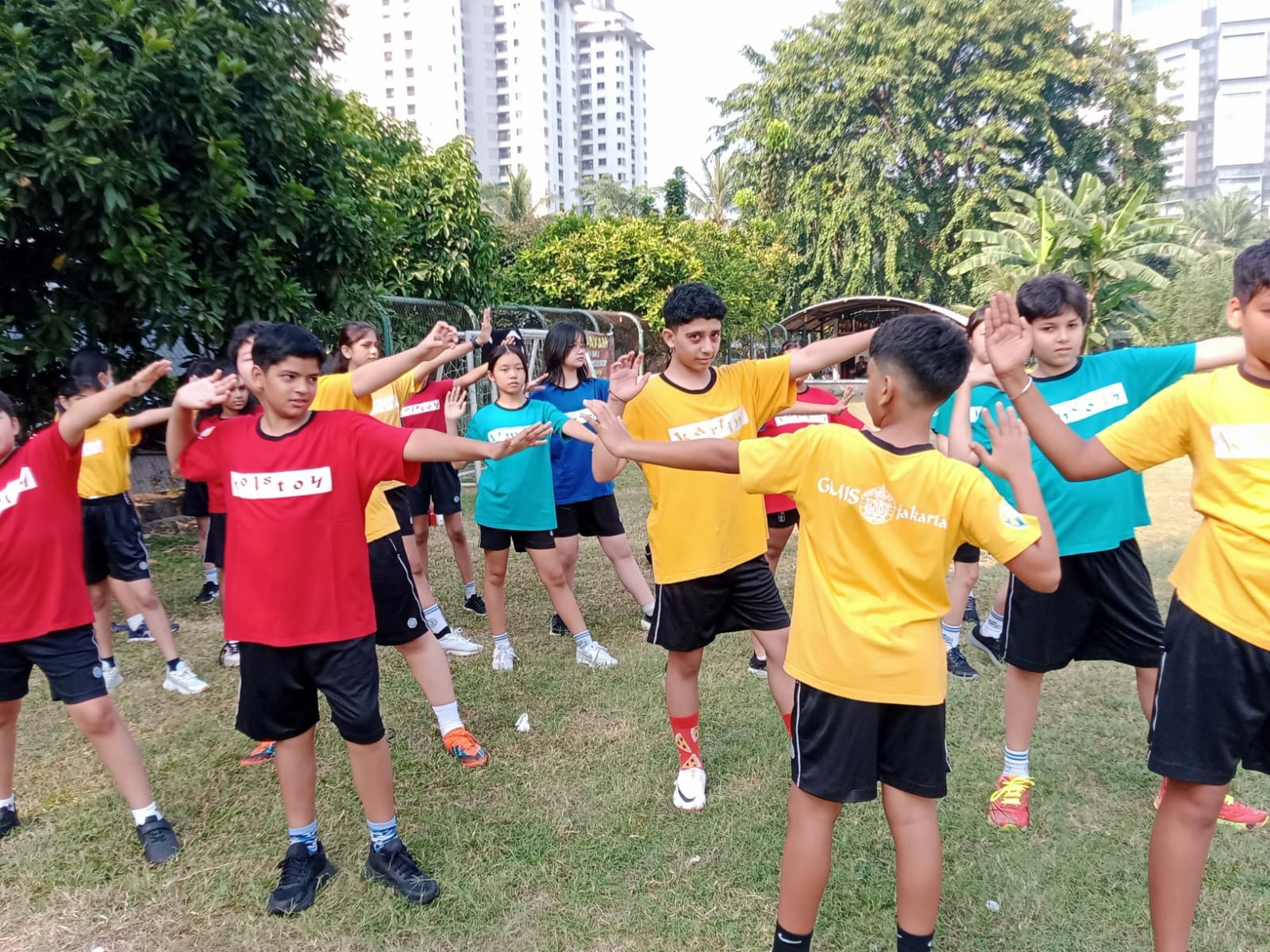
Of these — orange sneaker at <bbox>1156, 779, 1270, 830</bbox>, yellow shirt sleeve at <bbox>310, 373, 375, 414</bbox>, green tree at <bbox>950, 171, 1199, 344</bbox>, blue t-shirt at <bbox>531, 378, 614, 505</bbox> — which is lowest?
orange sneaker at <bbox>1156, 779, 1270, 830</bbox>

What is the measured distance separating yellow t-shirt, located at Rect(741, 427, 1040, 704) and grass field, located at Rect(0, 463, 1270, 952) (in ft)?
3.35

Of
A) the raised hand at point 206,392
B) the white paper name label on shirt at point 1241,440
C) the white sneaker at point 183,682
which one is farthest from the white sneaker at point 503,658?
the white paper name label on shirt at point 1241,440

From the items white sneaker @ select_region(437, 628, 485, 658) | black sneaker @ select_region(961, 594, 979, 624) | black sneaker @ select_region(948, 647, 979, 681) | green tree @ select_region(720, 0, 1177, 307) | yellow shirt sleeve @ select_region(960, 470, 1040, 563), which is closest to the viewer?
yellow shirt sleeve @ select_region(960, 470, 1040, 563)

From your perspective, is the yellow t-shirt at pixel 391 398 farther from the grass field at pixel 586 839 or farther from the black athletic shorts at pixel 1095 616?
the black athletic shorts at pixel 1095 616

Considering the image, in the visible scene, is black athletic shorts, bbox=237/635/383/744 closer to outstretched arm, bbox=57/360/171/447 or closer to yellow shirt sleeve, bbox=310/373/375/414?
outstretched arm, bbox=57/360/171/447

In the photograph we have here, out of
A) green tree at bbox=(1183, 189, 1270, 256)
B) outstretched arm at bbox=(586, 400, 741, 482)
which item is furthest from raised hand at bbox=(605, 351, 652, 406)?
green tree at bbox=(1183, 189, 1270, 256)

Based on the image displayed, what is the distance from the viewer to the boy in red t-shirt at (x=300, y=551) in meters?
A: 2.63

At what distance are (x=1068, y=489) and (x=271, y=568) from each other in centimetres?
283

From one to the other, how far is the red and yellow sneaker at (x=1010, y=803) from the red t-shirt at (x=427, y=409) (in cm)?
395

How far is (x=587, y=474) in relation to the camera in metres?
5.35

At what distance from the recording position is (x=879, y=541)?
81.9 inches

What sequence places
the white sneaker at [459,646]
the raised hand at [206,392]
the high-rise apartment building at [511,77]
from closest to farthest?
the raised hand at [206,392] < the white sneaker at [459,646] < the high-rise apartment building at [511,77]

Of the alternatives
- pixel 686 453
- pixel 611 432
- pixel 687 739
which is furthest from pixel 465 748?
pixel 686 453

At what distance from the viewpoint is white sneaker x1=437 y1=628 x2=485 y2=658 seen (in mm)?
5121
